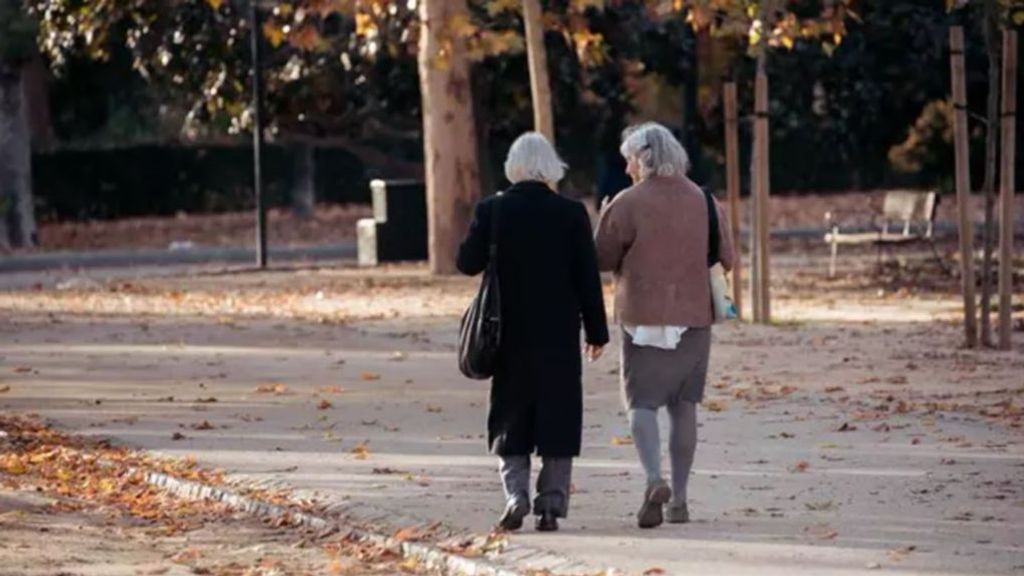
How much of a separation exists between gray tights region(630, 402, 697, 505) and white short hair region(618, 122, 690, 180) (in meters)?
1.02

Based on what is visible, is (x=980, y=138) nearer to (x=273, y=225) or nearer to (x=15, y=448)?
(x=273, y=225)

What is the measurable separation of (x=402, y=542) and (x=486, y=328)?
1.02 m

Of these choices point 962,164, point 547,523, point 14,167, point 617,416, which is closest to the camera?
point 547,523

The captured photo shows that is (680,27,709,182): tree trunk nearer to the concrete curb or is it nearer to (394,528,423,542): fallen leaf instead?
the concrete curb

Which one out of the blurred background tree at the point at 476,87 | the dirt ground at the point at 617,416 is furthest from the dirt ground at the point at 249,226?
the dirt ground at the point at 617,416

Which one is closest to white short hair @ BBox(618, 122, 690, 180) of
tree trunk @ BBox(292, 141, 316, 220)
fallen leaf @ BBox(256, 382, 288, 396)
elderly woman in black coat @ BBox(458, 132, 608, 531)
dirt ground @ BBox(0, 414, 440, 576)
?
elderly woman in black coat @ BBox(458, 132, 608, 531)

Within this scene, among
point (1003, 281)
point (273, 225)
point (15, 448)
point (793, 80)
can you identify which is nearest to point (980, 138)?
point (793, 80)

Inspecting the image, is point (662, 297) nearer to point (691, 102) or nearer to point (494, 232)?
point (494, 232)

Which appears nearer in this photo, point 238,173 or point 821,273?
point 821,273

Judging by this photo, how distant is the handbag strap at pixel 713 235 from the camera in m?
11.7

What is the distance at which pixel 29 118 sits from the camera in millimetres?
49344

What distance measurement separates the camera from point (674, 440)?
1162 cm

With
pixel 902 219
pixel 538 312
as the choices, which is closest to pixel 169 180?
pixel 902 219

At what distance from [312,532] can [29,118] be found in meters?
38.6
